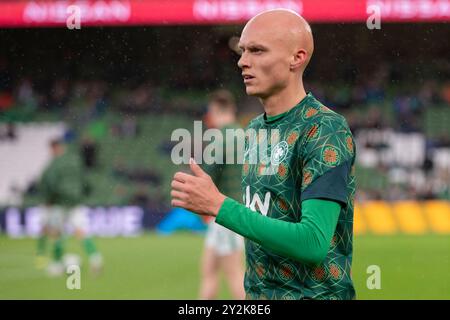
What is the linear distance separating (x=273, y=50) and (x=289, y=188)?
0.47m

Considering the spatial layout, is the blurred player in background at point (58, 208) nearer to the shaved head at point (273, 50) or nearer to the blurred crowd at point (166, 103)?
the blurred crowd at point (166, 103)

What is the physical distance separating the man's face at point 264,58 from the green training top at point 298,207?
0.13 meters

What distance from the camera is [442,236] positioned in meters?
13.6

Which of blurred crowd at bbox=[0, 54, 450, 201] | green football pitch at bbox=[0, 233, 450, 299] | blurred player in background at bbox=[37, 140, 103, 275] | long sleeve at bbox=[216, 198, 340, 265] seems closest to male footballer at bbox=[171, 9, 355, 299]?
long sleeve at bbox=[216, 198, 340, 265]

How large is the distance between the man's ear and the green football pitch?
4.36 m

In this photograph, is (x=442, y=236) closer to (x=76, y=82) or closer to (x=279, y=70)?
(x=76, y=82)

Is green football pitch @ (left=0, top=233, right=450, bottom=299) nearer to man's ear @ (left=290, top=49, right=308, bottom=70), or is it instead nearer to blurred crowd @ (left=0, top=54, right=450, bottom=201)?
blurred crowd @ (left=0, top=54, right=450, bottom=201)

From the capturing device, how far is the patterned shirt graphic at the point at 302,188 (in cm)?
253

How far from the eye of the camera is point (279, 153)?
Result: 2.71m

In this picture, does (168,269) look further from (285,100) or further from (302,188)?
(302,188)

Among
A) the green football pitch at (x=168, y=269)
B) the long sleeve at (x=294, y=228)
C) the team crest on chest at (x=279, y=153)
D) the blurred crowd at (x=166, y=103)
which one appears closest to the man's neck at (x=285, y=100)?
the team crest on chest at (x=279, y=153)

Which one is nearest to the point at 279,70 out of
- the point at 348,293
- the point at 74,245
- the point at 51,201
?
the point at 348,293
